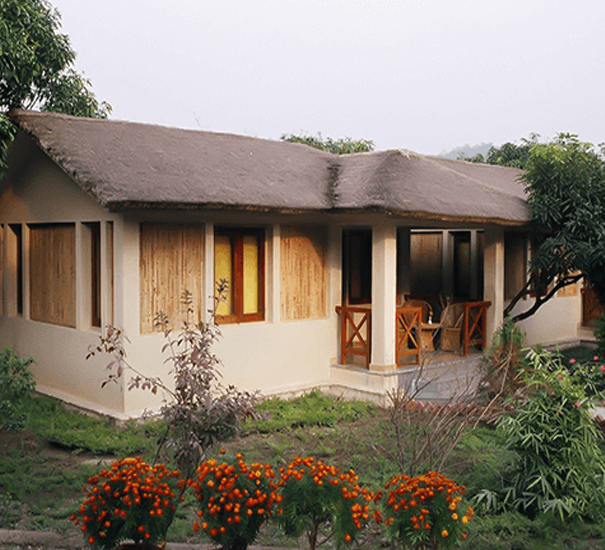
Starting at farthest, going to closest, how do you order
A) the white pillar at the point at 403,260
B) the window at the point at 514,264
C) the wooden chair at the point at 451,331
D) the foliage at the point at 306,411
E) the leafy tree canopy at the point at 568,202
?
the window at the point at 514,264 < the white pillar at the point at 403,260 < the wooden chair at the point at 451,331 < the leafy tree canopy at the point at 568,202 < the foliage at the point at 306,411

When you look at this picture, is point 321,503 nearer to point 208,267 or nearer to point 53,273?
point 208,267

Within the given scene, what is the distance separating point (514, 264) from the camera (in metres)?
15.9

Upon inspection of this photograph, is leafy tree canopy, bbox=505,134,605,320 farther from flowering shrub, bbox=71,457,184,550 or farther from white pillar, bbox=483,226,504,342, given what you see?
flowering shrub, bbox=71,457,184,550

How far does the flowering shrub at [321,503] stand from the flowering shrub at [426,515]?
0.21 meters

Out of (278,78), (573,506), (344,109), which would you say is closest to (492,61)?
(278,78)

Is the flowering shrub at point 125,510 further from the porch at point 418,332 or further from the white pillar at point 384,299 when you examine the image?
the white pillar at point 384,299

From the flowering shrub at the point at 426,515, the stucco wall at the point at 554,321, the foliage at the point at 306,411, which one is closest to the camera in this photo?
the flowering shrub at the point at 426,515

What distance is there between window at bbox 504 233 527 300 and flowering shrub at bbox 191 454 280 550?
39.0 feet

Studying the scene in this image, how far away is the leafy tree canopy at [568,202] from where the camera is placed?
43.2ft

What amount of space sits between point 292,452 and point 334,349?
3.80 meters

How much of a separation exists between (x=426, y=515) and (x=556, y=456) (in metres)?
2.46

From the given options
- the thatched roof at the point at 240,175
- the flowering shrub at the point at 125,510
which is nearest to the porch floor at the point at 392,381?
the thatched roof at the point at 240,175

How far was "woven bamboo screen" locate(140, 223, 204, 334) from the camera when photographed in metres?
10.1

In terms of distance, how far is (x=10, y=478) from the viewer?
7.72 meters
